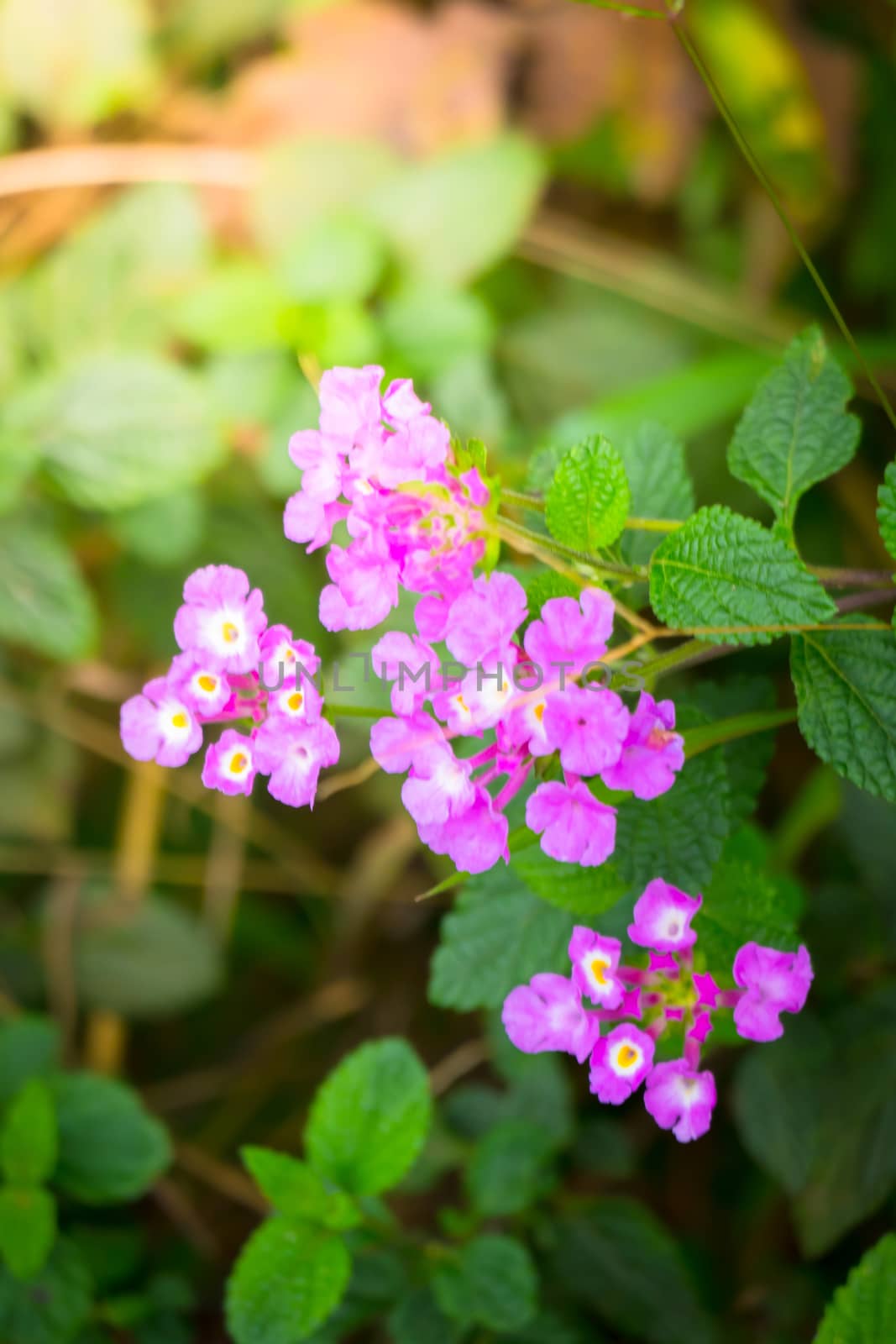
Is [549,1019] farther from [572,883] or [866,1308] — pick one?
[866,1308]

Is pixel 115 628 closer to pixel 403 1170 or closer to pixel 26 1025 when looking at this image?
pixel 26 1025

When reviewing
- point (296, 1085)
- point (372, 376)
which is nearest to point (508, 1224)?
point (296, 1085)

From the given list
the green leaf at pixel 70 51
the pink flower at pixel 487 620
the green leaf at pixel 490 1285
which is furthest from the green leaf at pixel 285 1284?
the green leaf at pixel 70 51

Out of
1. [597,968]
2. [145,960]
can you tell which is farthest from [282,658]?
[145,960]

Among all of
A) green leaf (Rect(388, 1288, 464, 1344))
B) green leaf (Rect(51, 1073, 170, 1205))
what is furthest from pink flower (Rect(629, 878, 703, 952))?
green leaf (Rect(51, 1073, 170, 1205))

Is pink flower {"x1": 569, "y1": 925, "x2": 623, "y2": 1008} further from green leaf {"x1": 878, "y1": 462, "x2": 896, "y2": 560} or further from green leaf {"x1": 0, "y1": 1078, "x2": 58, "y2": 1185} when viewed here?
green leaf {"x1": 0, "y1": 1078, "x2": 58, "y2": 1185}

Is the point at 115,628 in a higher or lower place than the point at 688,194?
A: lower
